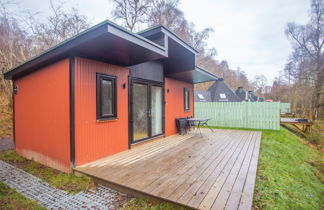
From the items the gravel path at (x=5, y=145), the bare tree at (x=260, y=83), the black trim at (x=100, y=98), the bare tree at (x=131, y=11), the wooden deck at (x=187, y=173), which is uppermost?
the bare tree at (x=131, y=11)

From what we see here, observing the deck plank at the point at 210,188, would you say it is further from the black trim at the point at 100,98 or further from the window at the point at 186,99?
the window at the point at 186,99

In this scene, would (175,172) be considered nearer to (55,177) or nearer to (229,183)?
(229,183)

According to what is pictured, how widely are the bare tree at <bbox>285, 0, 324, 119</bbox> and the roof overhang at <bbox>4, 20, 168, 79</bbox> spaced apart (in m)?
14.3

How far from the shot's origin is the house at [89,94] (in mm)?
2875

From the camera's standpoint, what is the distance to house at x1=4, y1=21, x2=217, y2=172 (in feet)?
9.43

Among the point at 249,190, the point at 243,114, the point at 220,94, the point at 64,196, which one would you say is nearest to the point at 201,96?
the point at 220,94

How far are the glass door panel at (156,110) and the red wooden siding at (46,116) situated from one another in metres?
2.56

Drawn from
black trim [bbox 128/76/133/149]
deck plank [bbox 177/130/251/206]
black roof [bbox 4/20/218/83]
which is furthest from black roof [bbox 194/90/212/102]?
deck plank [bbox 177/130/251/206]

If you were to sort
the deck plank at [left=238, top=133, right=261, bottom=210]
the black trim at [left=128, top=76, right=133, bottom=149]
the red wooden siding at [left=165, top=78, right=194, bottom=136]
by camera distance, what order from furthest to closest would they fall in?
the red wooden siding at [left=165, top=78, right=194, bottom=136], the black trim at [left=128, top=76, right=133, bottom=149], the deck plank at [left=238, top=133, right=261, bottom=210]

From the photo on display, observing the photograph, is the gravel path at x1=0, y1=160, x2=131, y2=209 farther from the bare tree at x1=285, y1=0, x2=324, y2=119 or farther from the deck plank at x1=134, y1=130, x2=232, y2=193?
the bare tree at x1=285, y1=0, x2=324, y2=119

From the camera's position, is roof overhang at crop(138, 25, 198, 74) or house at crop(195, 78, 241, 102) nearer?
roof overhang at crop(138, 25, 198, 74)

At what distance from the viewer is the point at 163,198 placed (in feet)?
6.19

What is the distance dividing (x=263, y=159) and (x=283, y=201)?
1595 millimetres

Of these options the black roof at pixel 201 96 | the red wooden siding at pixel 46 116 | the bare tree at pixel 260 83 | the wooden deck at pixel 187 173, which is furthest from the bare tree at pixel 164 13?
the bare tree at pixel 260 83
